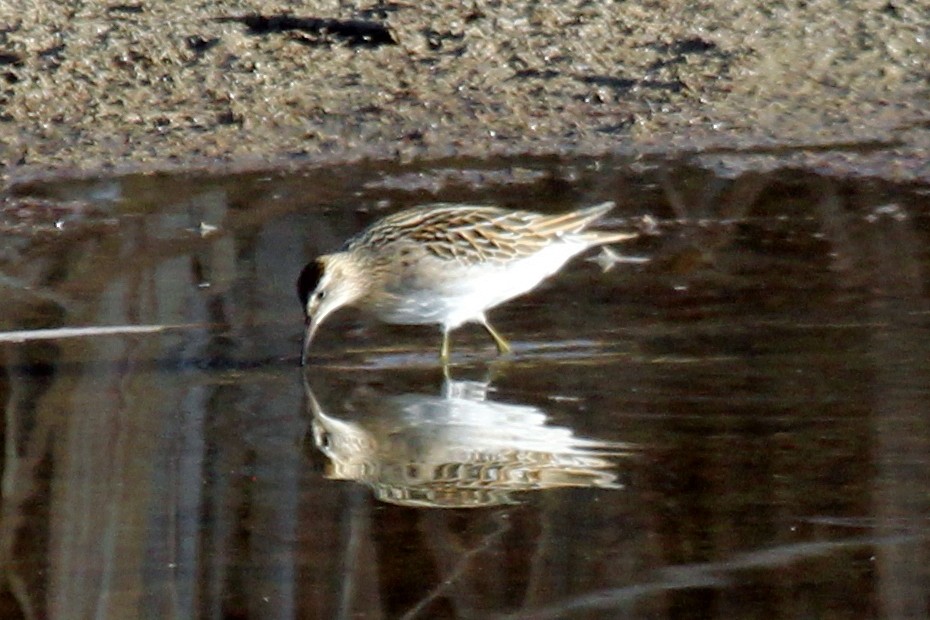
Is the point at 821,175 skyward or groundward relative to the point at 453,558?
groundward

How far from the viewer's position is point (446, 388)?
7.36 metres

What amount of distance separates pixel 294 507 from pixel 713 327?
2.38 m

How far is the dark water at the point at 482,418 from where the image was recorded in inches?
215

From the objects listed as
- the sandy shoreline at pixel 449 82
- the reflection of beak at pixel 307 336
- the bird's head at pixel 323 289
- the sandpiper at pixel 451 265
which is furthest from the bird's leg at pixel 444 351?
the sandy shoreline at pixel 449 82

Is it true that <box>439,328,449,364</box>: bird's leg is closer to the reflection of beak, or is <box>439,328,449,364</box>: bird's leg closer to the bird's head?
the bird's head

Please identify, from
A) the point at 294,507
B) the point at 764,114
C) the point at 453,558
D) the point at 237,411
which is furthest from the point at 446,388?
the point at 764,114

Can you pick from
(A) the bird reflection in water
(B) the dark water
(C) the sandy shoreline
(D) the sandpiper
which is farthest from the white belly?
(C) the sandy shoreline

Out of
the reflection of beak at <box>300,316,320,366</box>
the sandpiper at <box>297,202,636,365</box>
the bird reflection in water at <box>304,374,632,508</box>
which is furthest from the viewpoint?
the sandpiper at <box>297,202,636,365</box>

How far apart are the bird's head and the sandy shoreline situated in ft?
9.83

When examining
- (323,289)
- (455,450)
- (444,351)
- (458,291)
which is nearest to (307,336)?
(323,289)

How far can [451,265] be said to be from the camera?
805 centimetres

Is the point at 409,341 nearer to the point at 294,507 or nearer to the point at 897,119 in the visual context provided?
the point at 294,507

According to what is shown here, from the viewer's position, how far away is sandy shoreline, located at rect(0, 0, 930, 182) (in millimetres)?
10883

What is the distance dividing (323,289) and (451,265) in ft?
2.10
